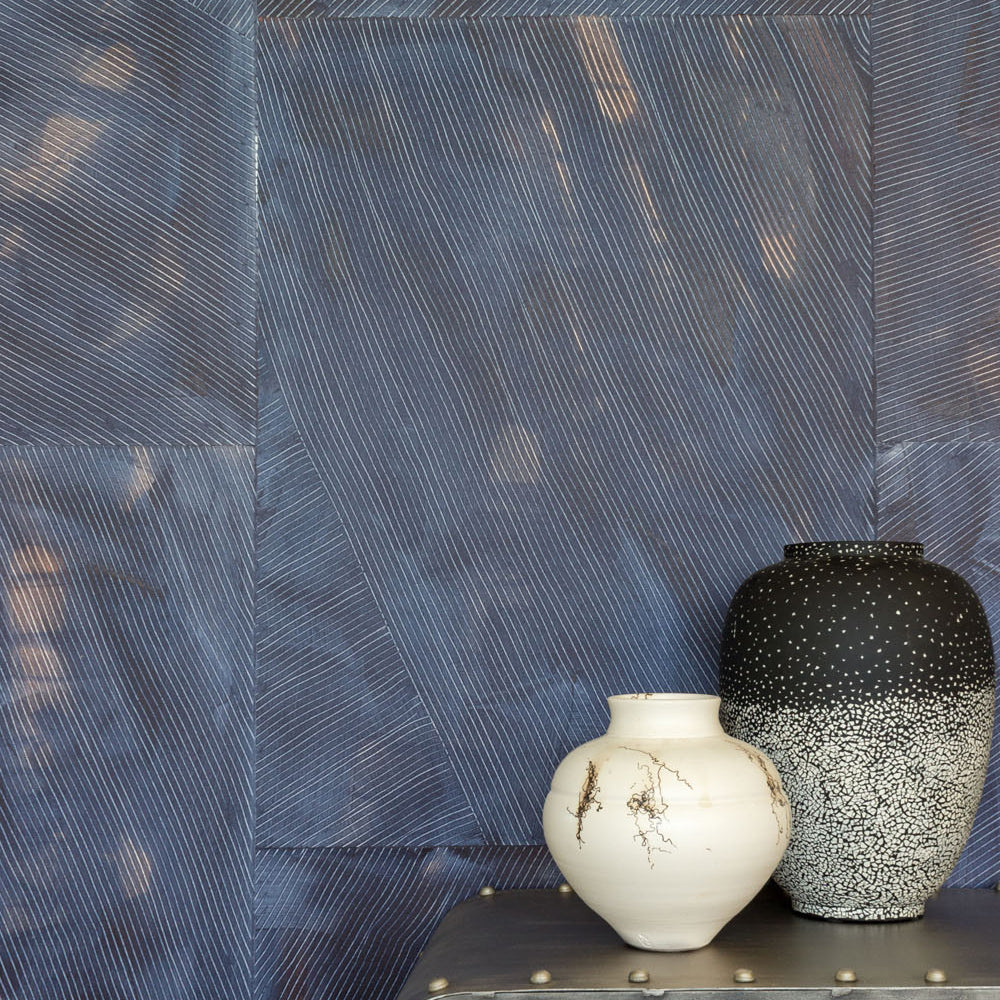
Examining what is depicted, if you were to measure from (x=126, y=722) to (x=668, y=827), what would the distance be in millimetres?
803

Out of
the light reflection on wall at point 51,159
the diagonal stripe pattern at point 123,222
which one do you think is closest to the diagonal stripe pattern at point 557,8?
the diagonal stripe pattern at point 123,222

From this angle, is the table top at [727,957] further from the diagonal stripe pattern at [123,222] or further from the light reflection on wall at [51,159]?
the light reflection on wall at [51,159]

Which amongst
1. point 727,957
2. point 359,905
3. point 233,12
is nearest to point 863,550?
point 727,957

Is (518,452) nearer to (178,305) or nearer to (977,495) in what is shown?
(178,305)

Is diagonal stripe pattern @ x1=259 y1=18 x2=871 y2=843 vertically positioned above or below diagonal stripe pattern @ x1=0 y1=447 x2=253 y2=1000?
above

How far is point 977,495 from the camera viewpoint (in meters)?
1.56

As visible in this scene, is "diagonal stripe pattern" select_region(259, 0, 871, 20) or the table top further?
"diagonal stripe pattern" select_region(259, 0, 871, 20)

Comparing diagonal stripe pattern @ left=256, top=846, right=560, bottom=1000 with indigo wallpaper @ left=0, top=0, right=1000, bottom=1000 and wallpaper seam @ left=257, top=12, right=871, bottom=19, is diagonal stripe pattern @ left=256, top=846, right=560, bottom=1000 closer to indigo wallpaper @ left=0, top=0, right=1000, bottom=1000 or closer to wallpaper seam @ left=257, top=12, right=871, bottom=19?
indigo wallpaper @ left=0, top=0, right=1000, bottom=1000

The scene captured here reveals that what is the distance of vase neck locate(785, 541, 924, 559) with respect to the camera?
133 cm

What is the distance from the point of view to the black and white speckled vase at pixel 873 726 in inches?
48.4

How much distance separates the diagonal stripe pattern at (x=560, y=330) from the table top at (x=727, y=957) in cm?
30

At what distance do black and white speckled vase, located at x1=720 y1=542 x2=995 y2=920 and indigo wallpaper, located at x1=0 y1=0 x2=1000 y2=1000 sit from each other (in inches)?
11.1

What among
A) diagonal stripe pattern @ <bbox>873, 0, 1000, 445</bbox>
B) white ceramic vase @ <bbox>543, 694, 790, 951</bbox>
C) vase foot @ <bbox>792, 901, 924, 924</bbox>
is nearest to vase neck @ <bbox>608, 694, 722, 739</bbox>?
white ceramic vase @ <bbox>543, 694, 790, 951</bbox>

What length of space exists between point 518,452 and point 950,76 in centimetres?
78
